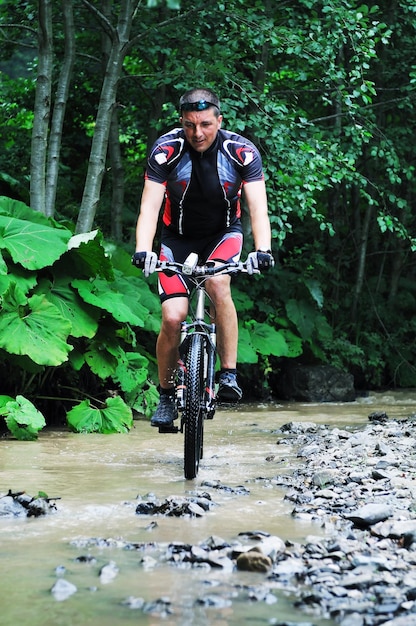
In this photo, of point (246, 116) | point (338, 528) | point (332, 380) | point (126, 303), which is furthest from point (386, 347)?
point (338, 528)

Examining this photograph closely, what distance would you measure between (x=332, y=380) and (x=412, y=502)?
294 inches

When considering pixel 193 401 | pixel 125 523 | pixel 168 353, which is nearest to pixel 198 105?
pixel 168 353

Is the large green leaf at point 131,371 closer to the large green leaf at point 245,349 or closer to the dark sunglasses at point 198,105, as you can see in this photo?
the large green leaf at point 245,349

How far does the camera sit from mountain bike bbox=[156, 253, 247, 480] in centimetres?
484

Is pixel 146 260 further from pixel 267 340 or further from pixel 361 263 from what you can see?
pixel 361 263

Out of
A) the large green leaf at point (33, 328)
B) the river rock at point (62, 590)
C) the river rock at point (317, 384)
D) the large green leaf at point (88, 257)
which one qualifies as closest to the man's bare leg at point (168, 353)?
the large green leaf at point (33, 328)

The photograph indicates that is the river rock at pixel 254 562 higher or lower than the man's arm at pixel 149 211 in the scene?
lower

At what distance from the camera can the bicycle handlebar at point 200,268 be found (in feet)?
15.8

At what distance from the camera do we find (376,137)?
12562 mm

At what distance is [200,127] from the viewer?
5051mm

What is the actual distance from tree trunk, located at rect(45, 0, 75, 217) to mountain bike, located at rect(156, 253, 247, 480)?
A: 164 inches

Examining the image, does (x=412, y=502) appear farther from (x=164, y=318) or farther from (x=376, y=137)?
(x=376, y=137)

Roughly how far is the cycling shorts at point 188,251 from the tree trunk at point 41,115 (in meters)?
3.45

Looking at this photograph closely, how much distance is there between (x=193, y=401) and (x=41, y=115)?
15.2ft
